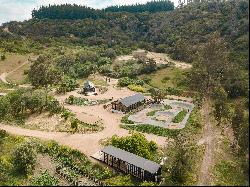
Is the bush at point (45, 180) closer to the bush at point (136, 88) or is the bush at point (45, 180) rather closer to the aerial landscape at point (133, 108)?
the aerial landscape at point (133, 108)

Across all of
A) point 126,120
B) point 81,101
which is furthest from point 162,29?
point 126,120

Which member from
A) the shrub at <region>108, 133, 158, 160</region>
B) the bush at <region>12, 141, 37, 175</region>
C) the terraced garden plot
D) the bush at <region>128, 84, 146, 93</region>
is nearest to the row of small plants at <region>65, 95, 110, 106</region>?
the bush at <region>128, 84, 146, 93</region>

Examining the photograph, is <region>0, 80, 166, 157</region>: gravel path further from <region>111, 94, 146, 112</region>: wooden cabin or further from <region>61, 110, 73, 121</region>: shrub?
<region>111, 94, 146, 112</region>: wooden cabin

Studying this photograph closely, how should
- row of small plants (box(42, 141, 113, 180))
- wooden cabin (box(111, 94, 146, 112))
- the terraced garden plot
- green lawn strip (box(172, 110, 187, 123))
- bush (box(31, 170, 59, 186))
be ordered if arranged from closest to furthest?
→ bush (box(31, 170, 59, 186))
row of small plants (box(42, 141, 113, 180))
the terraced garden plot
green lawn strip (box(172, 110, 187, 123))
wooden cabin (box(111, 94, 146, 112))

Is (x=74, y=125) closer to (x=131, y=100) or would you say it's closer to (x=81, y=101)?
(x=131, y=100)

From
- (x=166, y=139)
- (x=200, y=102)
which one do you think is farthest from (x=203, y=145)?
(x=200, y=102)
